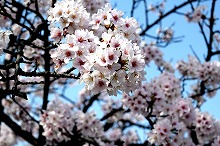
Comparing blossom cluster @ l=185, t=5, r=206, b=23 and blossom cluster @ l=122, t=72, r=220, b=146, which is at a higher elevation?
blossom cluster @ l=185, t=5, r=206, b=23

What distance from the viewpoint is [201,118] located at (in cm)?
619

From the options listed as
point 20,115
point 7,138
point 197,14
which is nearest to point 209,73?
point 197,14

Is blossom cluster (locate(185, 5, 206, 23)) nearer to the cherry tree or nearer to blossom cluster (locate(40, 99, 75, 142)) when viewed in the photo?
the cherry tree

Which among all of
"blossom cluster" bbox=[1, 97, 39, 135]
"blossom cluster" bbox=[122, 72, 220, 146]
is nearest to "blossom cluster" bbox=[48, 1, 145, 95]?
"blossom cluster" bbox=[122, 72, 220, 146]

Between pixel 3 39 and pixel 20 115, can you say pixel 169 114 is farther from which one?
pixel 20 115

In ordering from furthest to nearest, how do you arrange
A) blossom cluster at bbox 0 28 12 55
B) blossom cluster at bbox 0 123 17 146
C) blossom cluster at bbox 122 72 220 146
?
blossom cluster at bbox 0 123 17 146
blossom cluster at bbox 122 72 220 146
blossom cluster at bbox 0 28 12 55

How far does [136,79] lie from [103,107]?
378 inches

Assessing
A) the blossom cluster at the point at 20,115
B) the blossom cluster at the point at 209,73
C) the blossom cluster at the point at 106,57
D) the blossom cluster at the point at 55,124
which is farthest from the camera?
the blossom cluster at the point at 20,115

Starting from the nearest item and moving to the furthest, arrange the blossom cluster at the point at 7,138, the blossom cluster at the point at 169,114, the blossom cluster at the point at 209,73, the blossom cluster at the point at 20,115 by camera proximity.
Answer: the blossom cluster at the point at 169,114, the blossom cluster at the point at 209,73, the blossom cluster at the point at 20,115, the blossom cluster at the point at 7,138

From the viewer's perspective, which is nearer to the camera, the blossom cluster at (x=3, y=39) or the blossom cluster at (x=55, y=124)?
the blossom cluster at (x=3, y=39)

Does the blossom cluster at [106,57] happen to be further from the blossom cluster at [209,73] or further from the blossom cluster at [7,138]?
the blossom cluster at [7,138]

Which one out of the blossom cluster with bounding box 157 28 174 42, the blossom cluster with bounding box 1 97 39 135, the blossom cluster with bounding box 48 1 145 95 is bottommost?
the blossom cluster with bounding box 48 1 145 95

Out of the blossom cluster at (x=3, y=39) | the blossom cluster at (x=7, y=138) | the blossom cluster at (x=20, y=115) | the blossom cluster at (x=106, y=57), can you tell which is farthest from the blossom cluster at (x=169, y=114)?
the blossom cluster at (x=7, y=138)

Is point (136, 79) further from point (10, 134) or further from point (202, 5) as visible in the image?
point (10, 134)
